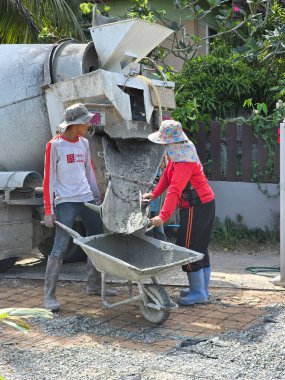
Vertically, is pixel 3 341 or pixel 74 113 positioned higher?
pixel 74 113

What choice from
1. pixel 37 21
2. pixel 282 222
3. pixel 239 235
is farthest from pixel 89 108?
pixel 37 21

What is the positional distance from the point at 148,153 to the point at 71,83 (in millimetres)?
1038

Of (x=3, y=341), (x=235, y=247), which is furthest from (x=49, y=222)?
(x=235, y=247)

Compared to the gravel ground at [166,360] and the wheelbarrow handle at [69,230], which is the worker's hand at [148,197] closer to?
the wheelbarrow handle at [69,230]

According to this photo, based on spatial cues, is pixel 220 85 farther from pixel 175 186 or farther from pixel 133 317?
pixel 133 317

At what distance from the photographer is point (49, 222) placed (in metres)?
5.63

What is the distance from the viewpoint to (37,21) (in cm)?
1094

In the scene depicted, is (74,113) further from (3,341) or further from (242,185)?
(242,185)

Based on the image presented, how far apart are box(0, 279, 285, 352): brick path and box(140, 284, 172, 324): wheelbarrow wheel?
0.22ft

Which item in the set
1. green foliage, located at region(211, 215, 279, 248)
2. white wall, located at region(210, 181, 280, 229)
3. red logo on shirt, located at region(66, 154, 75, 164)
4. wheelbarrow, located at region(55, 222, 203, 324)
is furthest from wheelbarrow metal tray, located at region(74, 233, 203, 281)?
white wall, located at region(210, 181, 280, 229)

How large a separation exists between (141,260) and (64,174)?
39.6 inches

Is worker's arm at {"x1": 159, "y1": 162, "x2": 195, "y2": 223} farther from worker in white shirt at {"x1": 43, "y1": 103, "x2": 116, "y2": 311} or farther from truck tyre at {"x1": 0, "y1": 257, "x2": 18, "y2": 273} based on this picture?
truck tyre at {"x1": 0, "y1": 257, "x2": 18, "y2": 273}

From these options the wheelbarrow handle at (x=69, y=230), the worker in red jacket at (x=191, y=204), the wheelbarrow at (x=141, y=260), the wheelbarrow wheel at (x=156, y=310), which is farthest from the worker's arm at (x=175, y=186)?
the wheelbarrow handle at (x=69, y=230)

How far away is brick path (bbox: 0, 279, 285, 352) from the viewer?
15.5 ft
